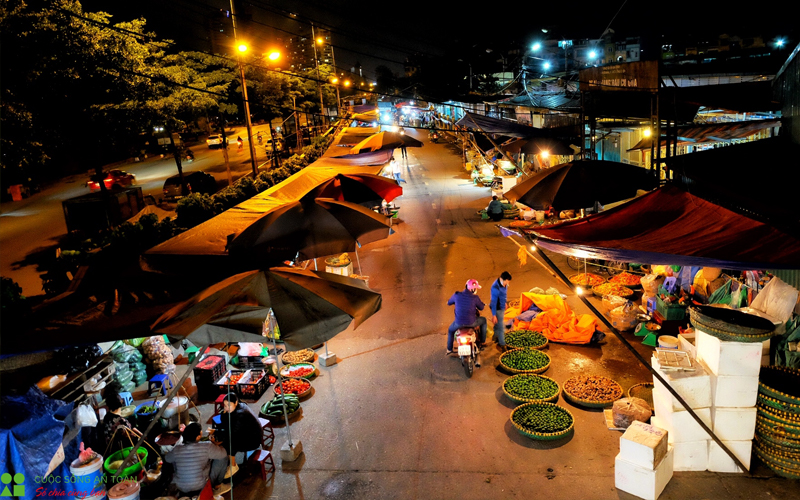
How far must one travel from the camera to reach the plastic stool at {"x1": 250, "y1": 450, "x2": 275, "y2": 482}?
678cm

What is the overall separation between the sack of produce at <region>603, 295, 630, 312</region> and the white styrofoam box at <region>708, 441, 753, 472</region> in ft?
16.3

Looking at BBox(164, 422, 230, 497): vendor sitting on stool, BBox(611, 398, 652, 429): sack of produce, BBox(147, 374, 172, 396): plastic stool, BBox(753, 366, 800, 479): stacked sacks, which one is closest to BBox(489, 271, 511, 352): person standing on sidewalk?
BBox(611, 398, 652, 429): sack of produce

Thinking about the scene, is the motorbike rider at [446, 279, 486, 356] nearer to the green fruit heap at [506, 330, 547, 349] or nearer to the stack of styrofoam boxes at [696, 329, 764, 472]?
the green fruit heap at [506, 330, 547, 349]

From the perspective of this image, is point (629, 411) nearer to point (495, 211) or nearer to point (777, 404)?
point (777, 404)

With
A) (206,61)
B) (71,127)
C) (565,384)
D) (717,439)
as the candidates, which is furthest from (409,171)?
(717,439)

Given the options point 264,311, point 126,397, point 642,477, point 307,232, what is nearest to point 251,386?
point 126,397

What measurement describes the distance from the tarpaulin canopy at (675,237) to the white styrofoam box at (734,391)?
1606mm

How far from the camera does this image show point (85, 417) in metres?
6.59

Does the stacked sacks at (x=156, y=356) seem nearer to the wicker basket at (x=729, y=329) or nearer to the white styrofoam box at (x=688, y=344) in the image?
the white styrofoam box at (x=688, y=344)

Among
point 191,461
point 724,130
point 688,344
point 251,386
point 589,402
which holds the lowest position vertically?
point 589,402

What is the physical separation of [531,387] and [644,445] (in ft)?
8.53

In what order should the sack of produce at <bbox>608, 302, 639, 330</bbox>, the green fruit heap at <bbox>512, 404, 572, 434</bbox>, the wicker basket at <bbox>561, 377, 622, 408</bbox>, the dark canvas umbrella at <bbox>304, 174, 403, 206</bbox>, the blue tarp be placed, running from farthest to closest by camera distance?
the dark canvas umbrella at <bbox>304, 174, 403, 206</bbox>
the sack of produce at <bbox>608, 302, 639, 330</bbox>
the wicker basket at <bbox>561, 377, 622, 408</bbox>
the green fruit heap at <bbox>512, 404, 572, 434</bbox>
the blue tarp

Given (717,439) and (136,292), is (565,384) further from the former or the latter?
(136,292)

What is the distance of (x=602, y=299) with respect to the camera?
1176 cm
